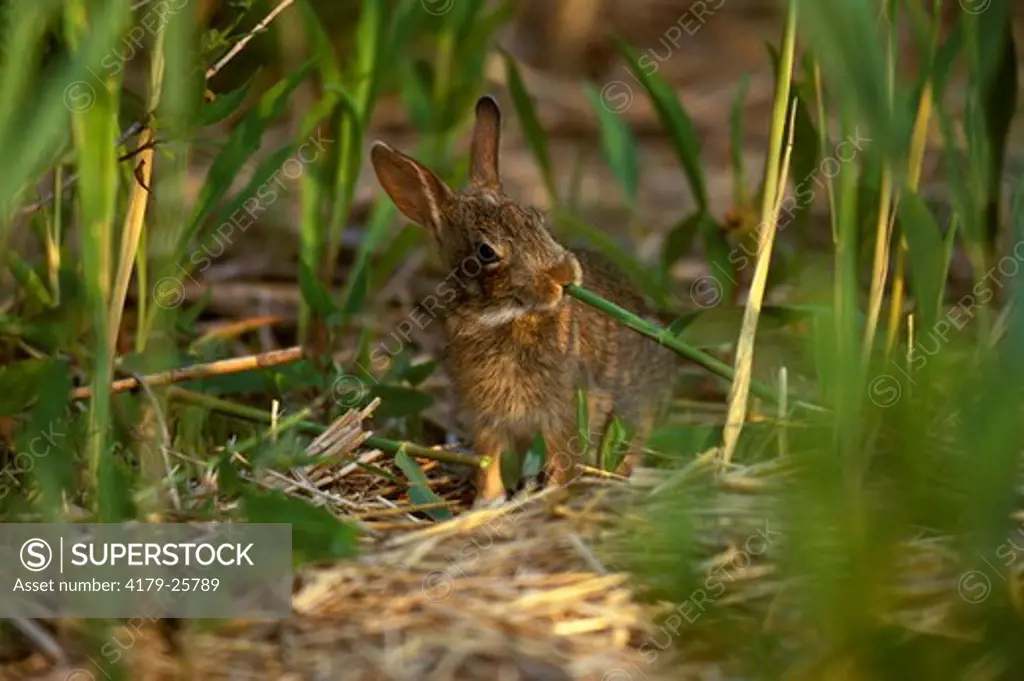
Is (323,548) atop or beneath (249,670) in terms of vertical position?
atop

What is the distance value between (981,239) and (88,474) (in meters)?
2.28

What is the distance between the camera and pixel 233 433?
11.7 feet

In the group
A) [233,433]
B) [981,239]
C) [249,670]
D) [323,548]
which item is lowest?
[249,670]

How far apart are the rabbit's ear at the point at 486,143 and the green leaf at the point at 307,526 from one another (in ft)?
4.72

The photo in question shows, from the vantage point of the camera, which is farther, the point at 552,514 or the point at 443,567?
the point at 552,514

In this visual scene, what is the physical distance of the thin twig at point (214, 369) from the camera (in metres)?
3.31

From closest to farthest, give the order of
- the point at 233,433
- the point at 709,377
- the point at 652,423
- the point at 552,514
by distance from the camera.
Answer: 1. the point at 552,514
2. the point at 233,433
3. the point at 652,423
4. the point at 709,377

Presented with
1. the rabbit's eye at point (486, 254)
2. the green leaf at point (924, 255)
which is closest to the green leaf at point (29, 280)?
the rabbit's eye at point (486, 254)

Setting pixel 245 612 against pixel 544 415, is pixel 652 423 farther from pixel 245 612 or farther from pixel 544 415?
pixel 245 612

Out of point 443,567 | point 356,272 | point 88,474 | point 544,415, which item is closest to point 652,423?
point 544,415

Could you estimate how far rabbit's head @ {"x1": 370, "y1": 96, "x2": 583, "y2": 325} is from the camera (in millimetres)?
3336

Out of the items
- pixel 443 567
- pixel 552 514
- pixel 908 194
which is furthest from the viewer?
pixel 908 194

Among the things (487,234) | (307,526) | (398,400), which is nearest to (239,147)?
(487,234)

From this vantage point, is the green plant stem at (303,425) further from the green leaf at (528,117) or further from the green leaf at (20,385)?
the green leaf at (528,117)
